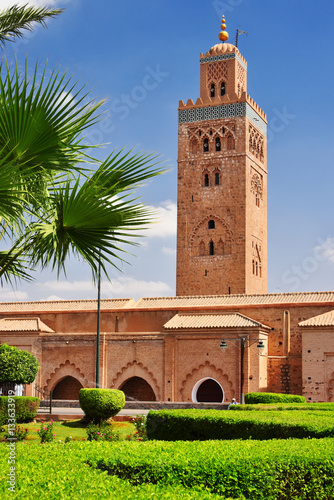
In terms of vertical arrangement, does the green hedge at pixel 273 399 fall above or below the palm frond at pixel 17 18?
below

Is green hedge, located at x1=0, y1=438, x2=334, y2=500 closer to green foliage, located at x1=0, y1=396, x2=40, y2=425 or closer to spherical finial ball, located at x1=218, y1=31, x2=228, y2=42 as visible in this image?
green foliage, located at x1=0, y1=396, x2=40, y2=425

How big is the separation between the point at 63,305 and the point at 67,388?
491cm

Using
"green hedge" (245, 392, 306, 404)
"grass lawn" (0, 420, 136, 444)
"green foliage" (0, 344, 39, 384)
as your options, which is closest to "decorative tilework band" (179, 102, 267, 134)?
"green hedge" (245, 392, 306, 404)

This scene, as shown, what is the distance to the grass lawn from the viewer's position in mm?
15006

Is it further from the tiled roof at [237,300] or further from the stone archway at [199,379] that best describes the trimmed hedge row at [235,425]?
the tiled roof at [237,300]

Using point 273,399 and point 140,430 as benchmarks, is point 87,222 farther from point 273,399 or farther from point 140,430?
point 273,399

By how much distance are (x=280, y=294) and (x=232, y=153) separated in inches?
491

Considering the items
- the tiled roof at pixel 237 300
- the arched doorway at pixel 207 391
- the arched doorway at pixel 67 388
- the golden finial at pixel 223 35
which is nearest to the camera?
the arched doorway at pixel 207 391

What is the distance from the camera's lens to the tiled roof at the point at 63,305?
102 feet

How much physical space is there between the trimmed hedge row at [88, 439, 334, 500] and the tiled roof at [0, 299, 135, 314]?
2404 centimetres

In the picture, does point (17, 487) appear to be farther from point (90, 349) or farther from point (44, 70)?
point (90, 349)

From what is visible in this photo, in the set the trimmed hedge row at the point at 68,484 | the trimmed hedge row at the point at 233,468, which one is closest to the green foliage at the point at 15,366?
the trimmed hedge row at the point at 233,468

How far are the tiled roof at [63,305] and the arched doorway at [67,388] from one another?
12.1ft

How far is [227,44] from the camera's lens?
4019 centimetres
